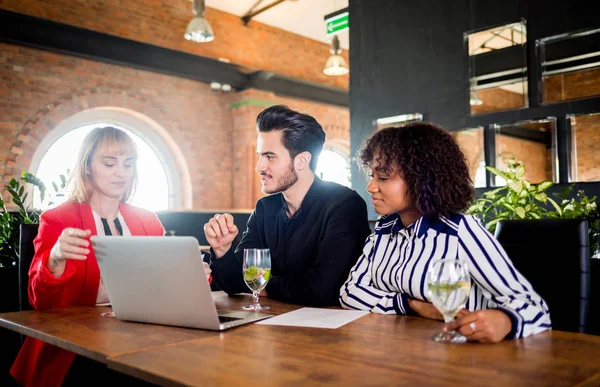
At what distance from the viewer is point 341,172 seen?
460 inches

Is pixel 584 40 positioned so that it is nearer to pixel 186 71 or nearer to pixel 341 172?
pixel 186 71

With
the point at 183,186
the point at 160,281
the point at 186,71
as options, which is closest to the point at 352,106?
the point at 186,71

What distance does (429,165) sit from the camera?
159 cm

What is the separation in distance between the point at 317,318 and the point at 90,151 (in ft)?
3.73

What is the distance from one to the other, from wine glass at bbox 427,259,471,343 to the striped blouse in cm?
12

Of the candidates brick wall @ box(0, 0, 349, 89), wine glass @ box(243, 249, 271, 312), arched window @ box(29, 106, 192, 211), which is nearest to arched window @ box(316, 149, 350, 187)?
brick wall @ box(0, 0, 349, 89)

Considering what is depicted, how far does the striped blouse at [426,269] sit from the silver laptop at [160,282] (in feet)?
1.18

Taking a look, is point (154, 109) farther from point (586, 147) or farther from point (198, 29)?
point (586, 147)

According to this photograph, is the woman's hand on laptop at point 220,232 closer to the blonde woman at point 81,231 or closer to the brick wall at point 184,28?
the blonde woman at point 81,231

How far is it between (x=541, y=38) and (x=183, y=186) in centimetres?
614

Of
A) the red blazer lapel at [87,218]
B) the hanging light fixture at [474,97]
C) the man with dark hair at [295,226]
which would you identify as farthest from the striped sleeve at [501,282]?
the hanging light fixture at [474,97]

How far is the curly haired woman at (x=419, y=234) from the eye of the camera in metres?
1.39

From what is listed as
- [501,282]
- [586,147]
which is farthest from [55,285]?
[586,147]

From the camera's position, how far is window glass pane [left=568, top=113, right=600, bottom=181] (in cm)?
421
